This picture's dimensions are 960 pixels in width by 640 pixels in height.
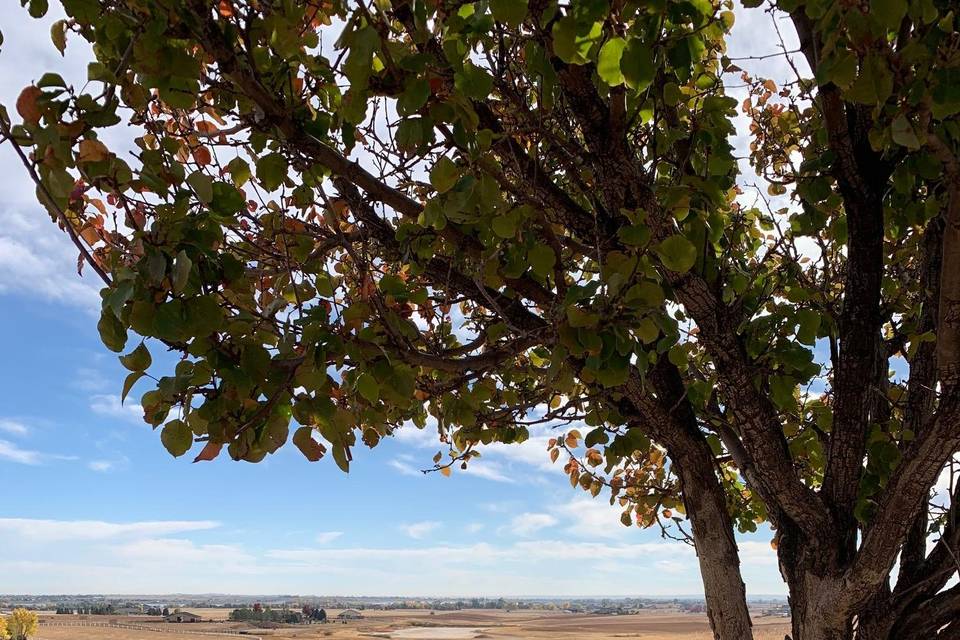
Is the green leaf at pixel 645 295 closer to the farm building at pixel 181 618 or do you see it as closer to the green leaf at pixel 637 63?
the green leaf at pixel 637 63

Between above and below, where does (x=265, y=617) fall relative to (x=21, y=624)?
below

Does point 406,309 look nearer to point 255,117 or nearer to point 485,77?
point 255,117

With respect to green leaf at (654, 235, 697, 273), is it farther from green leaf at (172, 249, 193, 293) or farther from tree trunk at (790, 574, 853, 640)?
tree trunk at (790, 574, 853, 640)

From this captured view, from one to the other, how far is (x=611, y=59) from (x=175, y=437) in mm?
1766

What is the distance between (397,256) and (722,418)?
2.21 meters

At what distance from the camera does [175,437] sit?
2.17 meters

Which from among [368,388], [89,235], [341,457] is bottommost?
[341,457]

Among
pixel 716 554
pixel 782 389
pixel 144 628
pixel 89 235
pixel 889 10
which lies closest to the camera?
pixel 889 10

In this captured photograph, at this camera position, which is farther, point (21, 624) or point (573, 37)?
A: point (21, 624)

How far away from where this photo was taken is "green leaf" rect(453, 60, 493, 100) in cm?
207

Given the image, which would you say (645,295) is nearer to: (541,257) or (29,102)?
(541,257)

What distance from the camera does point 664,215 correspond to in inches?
108

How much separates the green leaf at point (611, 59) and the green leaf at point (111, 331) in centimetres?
157

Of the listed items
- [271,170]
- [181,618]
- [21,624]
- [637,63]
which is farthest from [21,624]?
[181,618]
